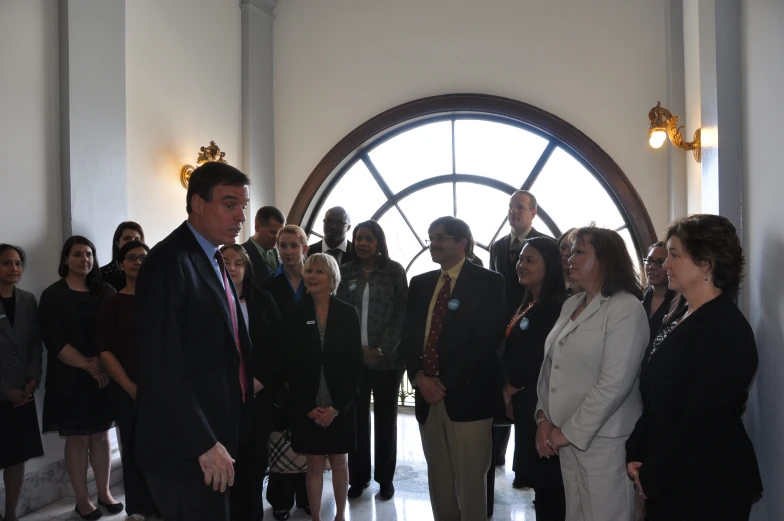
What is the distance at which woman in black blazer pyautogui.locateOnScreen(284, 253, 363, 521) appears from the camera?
10.9ft

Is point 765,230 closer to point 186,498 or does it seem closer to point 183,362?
point 183,362

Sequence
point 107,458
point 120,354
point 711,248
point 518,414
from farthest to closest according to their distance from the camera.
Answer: point 107,458 < point 120,354 < point 518,414 < point 711,248

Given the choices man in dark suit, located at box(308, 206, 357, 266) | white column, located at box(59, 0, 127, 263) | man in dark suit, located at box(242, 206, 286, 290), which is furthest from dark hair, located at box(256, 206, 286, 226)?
white column, located at box(59, 0, 127, 263)

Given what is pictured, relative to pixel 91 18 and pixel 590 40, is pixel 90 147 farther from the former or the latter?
pixel 590 40

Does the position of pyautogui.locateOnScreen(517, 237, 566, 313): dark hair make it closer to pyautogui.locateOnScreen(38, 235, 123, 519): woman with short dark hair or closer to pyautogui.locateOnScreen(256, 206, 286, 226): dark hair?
pyautogui.locateOnScreen(256, 206, 286, 226): dark hair

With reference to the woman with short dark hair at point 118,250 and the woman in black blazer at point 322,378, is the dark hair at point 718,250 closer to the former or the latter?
the woman in black blazer at point 322,378

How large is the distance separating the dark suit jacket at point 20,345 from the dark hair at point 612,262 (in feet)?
9.99

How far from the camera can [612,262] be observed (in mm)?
2469

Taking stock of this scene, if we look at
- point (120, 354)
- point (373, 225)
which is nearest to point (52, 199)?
point (120, 354)

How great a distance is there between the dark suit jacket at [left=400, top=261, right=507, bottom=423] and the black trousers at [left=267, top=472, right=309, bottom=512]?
1000 mm

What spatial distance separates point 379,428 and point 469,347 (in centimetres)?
125

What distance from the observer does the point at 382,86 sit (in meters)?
6.55

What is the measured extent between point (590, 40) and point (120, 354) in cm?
469

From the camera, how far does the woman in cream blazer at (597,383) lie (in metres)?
2.34
